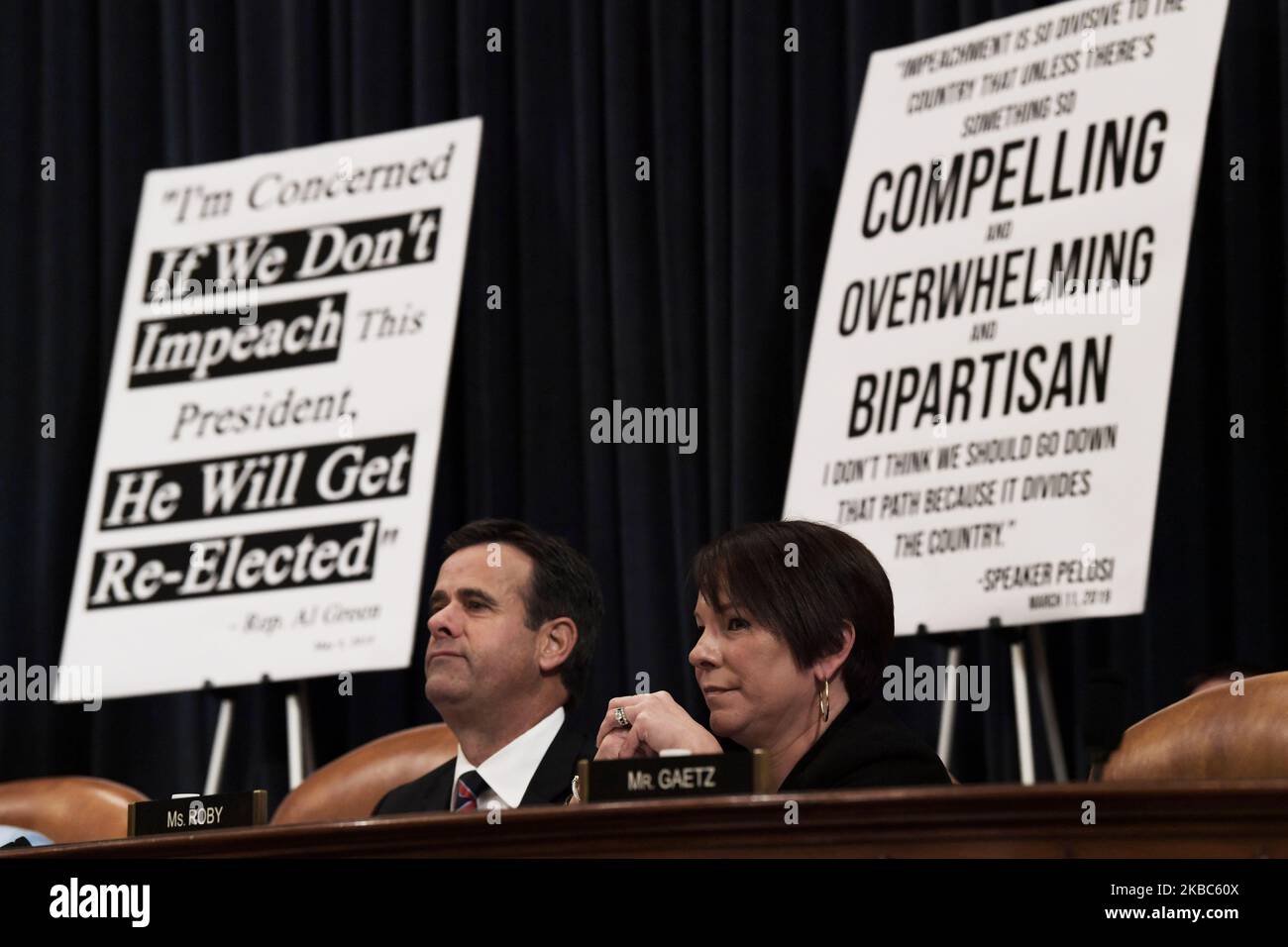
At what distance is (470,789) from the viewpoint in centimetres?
291

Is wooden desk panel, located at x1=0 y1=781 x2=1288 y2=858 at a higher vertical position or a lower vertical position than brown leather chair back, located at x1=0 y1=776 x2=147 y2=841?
lower

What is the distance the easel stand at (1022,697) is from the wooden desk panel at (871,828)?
6.78 ft

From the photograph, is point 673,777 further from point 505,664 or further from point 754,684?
point 505,664

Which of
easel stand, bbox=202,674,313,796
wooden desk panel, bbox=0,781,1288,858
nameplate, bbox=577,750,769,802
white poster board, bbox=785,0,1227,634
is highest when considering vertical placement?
white poster board, bbox=785,0,1227,634

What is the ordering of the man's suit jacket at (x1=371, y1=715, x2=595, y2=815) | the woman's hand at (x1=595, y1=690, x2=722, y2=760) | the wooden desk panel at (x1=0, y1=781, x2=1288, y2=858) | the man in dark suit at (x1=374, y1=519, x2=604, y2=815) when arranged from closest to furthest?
the wooden desk panel at (x1=0, y1=781, x2=1288, y2=858) < the woman's hand at (x1=595, y1=690, x2=722, y2=760) < the man's suit jacket at (x1=371, y1=715, x2=595, y2=815) < the man in dark suit at (x1=374, y1=519, x2=604, y2=815)

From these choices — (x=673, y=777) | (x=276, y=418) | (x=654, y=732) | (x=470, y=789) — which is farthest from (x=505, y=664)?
(x=673, y=777)

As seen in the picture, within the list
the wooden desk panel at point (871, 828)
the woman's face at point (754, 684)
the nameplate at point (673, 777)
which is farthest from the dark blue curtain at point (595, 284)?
the wooden desk panel at point (871, 828)

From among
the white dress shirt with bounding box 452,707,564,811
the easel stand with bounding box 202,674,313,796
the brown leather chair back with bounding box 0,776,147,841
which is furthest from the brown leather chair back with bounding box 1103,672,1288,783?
the easel stand with bounding box 202,674,313,796

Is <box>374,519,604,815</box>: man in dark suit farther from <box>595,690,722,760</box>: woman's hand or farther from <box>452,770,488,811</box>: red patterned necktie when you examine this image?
<box>595,690,722,760</box>: woman's hand

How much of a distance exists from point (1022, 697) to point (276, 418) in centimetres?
172

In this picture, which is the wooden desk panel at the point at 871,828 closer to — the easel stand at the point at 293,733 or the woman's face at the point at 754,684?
the woman's face at the point at 754,684

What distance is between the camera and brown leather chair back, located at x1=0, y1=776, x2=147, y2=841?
10.6 ft

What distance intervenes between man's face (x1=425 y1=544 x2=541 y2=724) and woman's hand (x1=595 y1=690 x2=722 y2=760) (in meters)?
0.81
